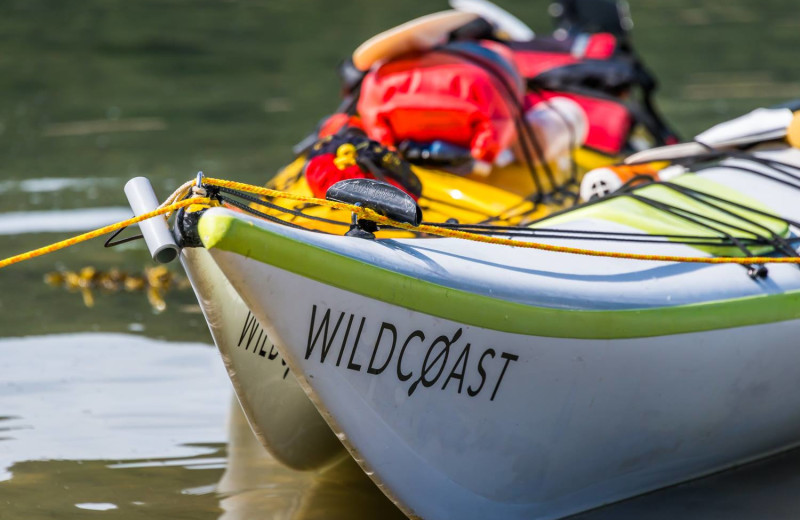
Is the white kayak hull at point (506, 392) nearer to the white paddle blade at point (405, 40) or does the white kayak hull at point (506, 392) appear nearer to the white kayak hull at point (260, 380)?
the white kayak hull at point (260, 380)

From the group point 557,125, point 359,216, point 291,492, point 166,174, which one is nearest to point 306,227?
point 359,216

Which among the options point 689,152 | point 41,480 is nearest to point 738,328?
point 689,152

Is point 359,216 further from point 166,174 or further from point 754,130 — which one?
point 166,174

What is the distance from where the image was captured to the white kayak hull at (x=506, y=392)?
2471 millimetres

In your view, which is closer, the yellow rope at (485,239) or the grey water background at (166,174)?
the yellow rope at (485,239)

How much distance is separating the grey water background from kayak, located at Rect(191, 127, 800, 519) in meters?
0.28

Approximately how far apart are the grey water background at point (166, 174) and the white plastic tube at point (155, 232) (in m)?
0.91

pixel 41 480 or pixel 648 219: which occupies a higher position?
pixel 648 219

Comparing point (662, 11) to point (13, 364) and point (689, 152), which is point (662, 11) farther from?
point (13, 364)

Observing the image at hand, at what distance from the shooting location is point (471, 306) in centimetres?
258

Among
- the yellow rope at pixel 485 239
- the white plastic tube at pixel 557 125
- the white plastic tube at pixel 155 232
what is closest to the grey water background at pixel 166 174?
the yellow rope at pixel 485 239

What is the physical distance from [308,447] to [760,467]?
1.30 m

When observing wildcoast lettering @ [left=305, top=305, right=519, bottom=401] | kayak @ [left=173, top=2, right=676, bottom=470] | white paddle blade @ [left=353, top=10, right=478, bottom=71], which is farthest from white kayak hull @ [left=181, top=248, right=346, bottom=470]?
white paddle blade @ [left=353, top=10, right=478, bottom=71]

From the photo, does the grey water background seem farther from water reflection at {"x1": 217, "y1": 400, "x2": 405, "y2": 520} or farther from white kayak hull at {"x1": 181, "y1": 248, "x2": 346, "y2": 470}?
white kayak hull at {"x1": 181, "y1": 248, "x2": 346, "y2": 470}
